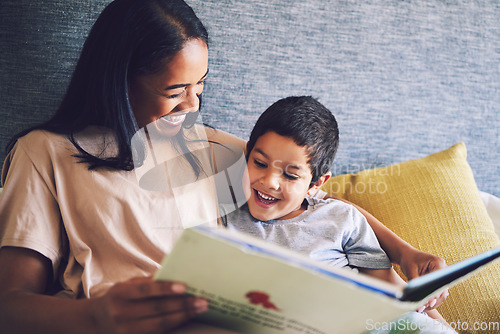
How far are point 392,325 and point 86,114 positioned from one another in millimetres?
815

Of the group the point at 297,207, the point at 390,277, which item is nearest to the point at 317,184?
the point at 297,207

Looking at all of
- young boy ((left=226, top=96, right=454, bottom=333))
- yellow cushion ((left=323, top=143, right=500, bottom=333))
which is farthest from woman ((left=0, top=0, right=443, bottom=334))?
yellow cushion ((left=323, top=143, right=500, bottom=333))

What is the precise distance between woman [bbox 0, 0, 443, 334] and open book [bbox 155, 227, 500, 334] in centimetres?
27

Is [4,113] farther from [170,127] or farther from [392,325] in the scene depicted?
[392,325]

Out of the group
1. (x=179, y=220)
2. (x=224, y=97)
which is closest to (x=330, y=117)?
(x=224, y=97)

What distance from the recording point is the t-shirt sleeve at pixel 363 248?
1.08 meters

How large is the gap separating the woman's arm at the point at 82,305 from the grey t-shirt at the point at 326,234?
1.61 ft

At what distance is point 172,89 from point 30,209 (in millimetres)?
396

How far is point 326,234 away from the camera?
1103 mm

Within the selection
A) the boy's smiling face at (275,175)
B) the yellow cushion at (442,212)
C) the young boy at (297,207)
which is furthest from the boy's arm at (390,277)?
the boy's smiling face at (275,175)

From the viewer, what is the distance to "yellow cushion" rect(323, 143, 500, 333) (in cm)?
115

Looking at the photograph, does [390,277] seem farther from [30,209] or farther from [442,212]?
[30,209]

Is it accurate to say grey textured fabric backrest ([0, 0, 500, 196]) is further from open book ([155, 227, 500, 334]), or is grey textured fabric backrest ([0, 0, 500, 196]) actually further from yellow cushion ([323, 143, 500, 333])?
open book ([155, 227, 500, 334])

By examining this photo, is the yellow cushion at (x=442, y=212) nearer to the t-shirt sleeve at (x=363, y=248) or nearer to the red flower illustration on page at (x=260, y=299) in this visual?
the t-shirt sleeve at (x=363, y=248)
